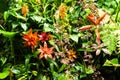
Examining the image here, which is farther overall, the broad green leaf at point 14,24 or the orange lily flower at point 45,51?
the broad green leaf at point 14,24

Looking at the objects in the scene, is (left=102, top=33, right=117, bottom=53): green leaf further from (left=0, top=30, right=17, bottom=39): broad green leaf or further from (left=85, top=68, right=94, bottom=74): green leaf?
(left=0, top=30, right=17, bottom=39): broad green leaf

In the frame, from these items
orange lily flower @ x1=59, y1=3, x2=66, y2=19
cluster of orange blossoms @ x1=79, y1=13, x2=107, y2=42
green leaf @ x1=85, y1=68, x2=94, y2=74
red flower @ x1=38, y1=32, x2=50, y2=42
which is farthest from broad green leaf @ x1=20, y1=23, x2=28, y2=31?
green leaf @ x1=85, y1=68, x2=94, y2=74

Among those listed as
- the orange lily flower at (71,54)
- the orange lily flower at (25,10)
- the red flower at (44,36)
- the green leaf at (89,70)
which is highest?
the orange lily flower at (25,10)

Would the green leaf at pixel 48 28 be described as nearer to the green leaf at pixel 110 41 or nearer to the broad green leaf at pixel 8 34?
the broad green leaf at pixel 8 34

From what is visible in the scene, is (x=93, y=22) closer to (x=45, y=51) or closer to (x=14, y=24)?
(x=45, y=51)

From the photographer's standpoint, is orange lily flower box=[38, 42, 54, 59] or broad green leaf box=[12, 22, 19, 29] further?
broad green leaf box=[12, 22, 19, 29]

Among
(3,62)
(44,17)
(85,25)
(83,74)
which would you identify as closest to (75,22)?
(85,25)

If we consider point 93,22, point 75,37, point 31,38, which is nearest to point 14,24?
point 31,38

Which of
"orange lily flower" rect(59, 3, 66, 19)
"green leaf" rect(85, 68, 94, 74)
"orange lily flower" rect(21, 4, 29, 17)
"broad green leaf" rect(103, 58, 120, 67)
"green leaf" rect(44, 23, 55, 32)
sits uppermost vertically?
"orange lily flower" rect(21, 4, 29, 17)

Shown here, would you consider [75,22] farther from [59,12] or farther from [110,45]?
[110,45]

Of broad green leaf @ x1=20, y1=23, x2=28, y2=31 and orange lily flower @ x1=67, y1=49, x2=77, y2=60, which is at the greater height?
broad green leaf @ x1=20, y1=23, x2=28, y2=31

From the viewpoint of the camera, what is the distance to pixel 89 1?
243cm

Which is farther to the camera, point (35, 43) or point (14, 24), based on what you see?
point (14, 24)

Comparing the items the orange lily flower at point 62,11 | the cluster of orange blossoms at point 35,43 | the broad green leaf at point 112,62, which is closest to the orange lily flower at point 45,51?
the cluster of orange blossoms at point 35,43
